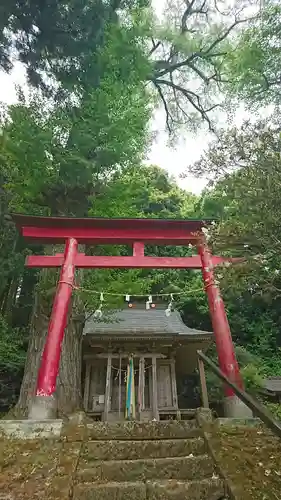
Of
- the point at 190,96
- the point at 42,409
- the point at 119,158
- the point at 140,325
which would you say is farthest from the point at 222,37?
the point at 42,409

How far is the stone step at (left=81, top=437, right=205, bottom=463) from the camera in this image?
3994mm

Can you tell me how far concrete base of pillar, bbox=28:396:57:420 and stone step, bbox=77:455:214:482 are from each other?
1.57m

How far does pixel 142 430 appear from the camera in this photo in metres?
4.52

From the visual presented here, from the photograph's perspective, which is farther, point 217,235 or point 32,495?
point 217,235

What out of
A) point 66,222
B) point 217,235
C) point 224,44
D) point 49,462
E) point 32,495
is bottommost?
point 32,495

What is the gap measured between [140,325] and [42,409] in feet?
23.3

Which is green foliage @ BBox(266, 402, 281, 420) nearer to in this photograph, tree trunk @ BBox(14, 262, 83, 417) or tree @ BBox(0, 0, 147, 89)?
tree trunk @ BBox(14, 262, 83, 417)

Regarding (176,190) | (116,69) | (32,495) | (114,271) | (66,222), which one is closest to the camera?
(32,495)

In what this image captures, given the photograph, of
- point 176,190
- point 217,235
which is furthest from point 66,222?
point 176,190

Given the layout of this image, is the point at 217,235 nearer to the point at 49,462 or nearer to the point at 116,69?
the point at 49,462

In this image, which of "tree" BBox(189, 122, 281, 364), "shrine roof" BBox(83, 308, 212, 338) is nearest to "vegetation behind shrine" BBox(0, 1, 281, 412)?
"tree" BBox(189, 122, 281, 364)

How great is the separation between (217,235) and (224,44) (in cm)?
1440

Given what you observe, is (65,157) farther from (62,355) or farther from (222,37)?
(222,37)

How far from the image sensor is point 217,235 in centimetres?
426
